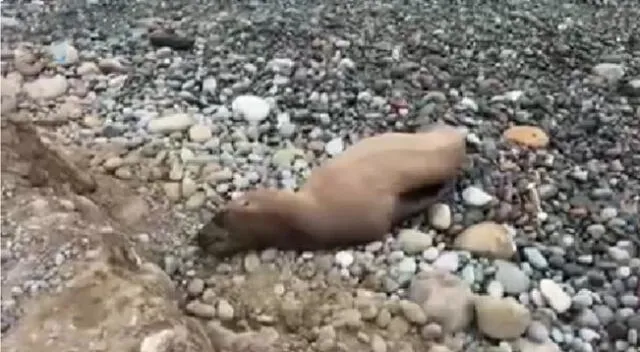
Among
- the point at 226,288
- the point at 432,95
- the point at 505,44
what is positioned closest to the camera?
the point at 226,288

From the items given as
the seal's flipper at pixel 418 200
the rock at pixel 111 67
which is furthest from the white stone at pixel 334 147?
the rock at pixel 111 67

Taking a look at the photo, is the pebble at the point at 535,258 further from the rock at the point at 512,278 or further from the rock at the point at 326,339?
the rock at the point at 326,339

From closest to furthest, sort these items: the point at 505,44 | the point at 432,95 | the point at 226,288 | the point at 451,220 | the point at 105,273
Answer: the point at 105,273 → the point at 226,288 → the point at 451,220 → the point at 432,95 → the point at 505,44

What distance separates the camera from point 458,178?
1.95 metres

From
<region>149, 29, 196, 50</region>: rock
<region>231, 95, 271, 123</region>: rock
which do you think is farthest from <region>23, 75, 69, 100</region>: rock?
<region>231, 95, 271, 123</region>: rock

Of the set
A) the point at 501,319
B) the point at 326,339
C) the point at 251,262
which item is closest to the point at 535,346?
the point at 501,319

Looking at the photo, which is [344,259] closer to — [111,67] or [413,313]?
[413,313]

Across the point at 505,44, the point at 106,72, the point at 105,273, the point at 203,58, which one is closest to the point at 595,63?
the point at 505,44

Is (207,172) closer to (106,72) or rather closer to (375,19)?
(106,72)

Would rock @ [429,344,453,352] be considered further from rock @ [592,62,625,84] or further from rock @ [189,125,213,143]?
rock @ [592,62,625,84]

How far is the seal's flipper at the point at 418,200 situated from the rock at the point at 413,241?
0.10 feet

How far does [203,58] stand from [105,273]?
870mm

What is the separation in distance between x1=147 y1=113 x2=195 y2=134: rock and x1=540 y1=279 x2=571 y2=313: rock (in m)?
0.72

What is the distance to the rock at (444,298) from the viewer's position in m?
1.66
